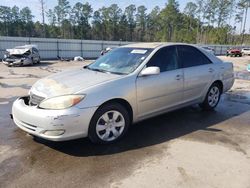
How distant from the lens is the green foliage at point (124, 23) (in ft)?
247

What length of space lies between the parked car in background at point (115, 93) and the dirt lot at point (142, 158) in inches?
12.4

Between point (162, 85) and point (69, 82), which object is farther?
point (162, 85)

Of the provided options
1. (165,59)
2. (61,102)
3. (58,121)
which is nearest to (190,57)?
(165,59)

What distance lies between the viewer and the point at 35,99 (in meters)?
3.90

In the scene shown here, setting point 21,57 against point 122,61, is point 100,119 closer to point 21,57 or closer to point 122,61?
point 122,61

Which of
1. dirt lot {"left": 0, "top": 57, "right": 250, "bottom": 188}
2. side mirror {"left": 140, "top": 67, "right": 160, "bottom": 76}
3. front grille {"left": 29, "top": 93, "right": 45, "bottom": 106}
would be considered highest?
side mirror {"left": 140, "top": 67, "right": 160, "bottom": 76}

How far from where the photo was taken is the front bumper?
3.50 metres

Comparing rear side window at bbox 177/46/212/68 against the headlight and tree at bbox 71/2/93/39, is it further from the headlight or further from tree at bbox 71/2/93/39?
tree at bbox 71/2/93/39

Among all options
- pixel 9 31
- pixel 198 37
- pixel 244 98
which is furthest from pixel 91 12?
pixel 244 98

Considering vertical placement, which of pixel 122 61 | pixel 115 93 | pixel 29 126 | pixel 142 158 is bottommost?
pixel 142 158

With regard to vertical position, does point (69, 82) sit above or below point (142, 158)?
above

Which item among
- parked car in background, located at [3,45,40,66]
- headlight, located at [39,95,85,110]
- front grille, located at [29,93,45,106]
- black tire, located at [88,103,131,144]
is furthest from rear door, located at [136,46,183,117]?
parked car in background, located at [3,45,40,66]

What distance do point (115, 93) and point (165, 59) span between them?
1412mm

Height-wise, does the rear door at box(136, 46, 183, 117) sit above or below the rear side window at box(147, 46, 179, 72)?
below
